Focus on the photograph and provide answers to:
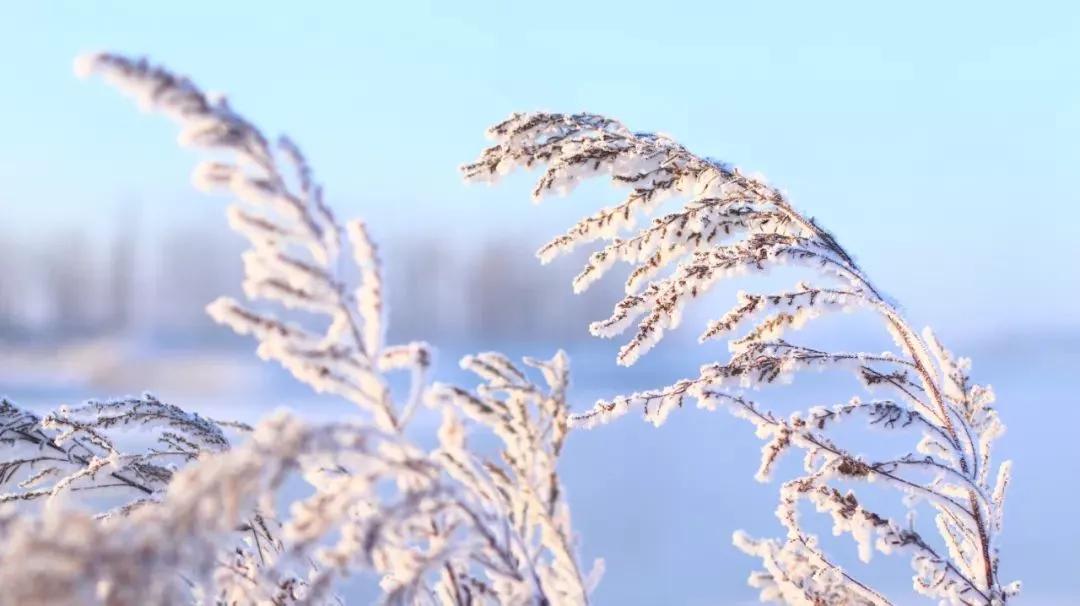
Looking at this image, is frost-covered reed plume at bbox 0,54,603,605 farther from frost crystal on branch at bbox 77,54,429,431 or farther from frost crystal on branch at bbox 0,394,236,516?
frost crystal on branch at bbox 0,394,236,516

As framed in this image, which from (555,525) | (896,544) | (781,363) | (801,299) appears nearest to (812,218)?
(801,299)

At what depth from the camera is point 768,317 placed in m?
3.14

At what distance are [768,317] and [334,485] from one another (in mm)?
1779

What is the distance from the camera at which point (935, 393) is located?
2992mm

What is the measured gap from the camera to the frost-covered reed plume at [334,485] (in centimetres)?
137

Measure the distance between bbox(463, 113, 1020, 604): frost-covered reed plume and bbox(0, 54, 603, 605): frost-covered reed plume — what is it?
110 cm

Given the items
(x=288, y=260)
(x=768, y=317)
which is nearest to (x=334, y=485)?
(x=288, y=260)

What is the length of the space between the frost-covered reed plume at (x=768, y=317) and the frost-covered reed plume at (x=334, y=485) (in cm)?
110

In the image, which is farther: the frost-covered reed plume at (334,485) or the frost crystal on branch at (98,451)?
the frost crystal on branch at (98,451)

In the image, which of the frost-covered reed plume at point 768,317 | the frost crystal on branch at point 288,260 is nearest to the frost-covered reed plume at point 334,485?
the frost crystal on branch at point 288,260

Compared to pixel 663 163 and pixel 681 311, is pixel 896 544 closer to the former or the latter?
pixel 681 311

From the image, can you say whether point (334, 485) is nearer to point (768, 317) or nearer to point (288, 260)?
point (288, 260)

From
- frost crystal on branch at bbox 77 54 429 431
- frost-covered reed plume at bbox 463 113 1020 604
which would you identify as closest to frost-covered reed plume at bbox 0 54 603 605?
frost crystal on branch at bbox 77 54 429 431

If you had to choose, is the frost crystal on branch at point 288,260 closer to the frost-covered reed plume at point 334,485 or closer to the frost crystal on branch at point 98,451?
the frost-covered reed plume at point 334,485
